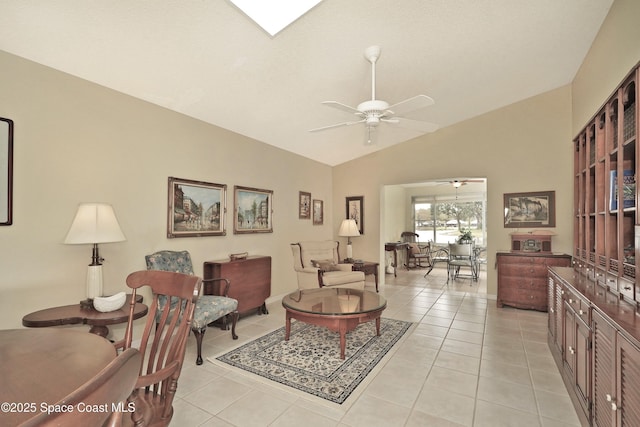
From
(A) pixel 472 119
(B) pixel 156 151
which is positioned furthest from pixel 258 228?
(A) pixel 472 119

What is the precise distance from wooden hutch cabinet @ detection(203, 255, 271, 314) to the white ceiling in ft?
6.33

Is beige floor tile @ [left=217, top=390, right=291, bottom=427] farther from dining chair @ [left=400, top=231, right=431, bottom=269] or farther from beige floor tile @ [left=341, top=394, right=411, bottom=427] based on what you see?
dining chair @ [left=400, top=231, right=431, bottom=269]

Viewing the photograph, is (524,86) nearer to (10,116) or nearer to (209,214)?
(209,214)

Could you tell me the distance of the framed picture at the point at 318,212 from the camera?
655 centimetres

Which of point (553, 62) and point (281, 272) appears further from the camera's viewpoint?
point (281, 272)

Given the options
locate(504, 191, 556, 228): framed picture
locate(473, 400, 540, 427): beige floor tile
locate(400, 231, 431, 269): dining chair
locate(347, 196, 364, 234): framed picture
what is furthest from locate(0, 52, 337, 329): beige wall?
locate(400, 231, 431, 269): dining chair

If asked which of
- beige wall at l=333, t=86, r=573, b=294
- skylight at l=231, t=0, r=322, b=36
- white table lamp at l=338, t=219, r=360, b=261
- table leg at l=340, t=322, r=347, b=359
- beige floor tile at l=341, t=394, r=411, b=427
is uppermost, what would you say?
skylight at l=231, t=0, r=322, b=36

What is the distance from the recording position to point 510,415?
7.21 ft

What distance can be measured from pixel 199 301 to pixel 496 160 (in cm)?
519

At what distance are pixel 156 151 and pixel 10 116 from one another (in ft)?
4.03

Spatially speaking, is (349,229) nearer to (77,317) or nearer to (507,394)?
(507,394)

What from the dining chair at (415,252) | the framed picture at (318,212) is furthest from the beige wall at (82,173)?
the dining chair at (415,252)

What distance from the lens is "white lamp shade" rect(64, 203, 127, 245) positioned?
251 centimetres

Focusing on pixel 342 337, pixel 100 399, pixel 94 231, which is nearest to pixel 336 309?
pixel 342 337
